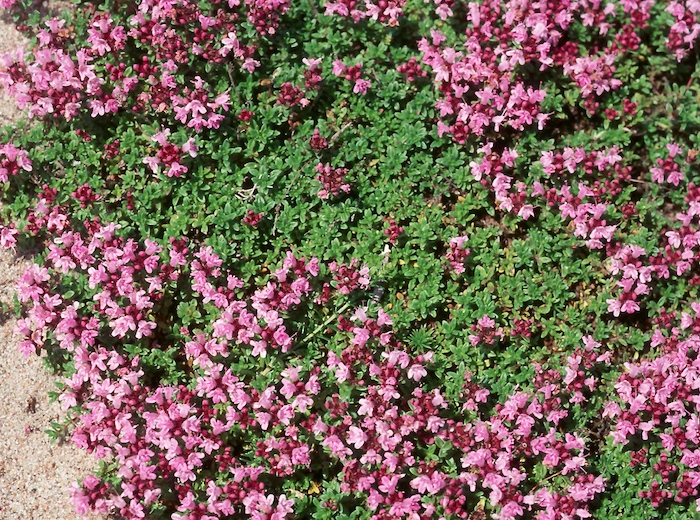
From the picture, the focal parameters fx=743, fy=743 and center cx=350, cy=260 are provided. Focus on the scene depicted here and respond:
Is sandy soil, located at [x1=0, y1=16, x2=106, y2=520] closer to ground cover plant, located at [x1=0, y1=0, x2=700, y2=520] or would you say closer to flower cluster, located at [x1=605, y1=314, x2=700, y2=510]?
ground cover plant, located at [x1=0, y1=0, x2=700, y2=520]

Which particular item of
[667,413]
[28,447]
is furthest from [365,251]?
[28,447]

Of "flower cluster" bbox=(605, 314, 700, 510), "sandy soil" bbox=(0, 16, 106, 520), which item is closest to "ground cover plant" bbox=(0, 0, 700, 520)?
"flower cluster" bbox=(605, 314, 700, 510)

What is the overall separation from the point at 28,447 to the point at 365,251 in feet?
9.62

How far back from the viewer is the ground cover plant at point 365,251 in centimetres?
516

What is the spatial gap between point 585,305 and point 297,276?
2.18 m

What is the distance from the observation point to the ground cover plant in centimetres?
516

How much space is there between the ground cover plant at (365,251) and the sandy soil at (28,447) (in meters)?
0.22

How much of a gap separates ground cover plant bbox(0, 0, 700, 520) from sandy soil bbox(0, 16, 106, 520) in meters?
0.22

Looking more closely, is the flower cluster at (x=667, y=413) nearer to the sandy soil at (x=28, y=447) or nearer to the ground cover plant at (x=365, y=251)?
the ground cover plant at (x=365, y=251)

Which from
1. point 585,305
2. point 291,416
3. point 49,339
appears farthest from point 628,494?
point 49,339

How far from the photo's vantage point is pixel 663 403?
523cm

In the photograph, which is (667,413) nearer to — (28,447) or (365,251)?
(365,251)

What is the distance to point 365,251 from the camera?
18.3 feet

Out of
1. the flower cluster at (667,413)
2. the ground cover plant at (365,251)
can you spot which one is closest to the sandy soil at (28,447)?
the ground cover plant at (365,251)
